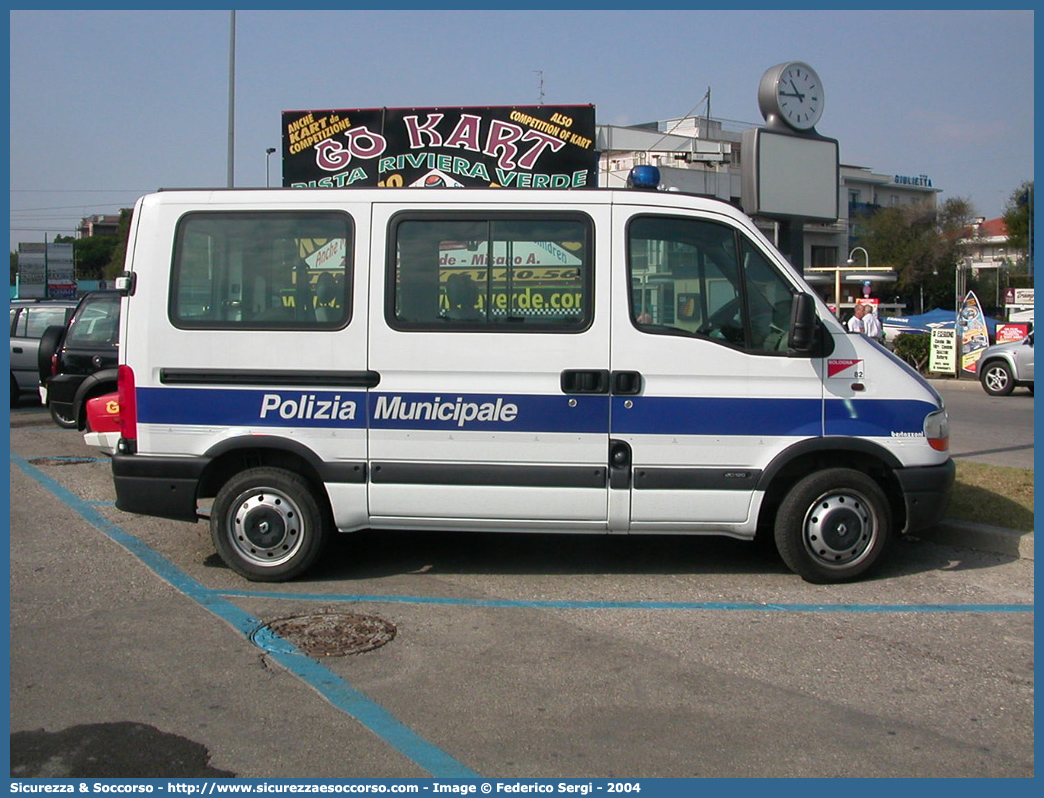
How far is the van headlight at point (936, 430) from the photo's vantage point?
20.2ft

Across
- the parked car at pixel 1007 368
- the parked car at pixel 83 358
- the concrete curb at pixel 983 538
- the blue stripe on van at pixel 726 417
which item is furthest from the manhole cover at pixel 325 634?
the parked car at pixel 1007 368

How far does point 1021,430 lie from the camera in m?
13.8

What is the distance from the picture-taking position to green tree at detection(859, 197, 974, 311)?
65.6 meters

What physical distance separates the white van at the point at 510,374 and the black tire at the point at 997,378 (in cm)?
1475

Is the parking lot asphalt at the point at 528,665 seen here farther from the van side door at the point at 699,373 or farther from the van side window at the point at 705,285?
the van side window at the point at 705,285

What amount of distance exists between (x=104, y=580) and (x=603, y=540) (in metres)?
3.57

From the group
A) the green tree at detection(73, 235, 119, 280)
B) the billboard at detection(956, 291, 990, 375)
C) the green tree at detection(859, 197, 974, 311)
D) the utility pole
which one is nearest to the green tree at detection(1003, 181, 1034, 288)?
the green tree at detection(859, 197, 974, 311)

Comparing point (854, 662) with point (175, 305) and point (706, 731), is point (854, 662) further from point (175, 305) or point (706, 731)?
point (175, 305)

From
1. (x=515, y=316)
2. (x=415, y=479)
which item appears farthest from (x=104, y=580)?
(x=515, y=316)

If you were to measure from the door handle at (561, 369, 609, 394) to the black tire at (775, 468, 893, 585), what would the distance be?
138 cm

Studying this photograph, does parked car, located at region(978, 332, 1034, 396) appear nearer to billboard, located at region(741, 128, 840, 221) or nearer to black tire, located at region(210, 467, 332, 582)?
billboard, located at region(741, 128, 840, 221)

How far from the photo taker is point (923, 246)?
6556 centimetres

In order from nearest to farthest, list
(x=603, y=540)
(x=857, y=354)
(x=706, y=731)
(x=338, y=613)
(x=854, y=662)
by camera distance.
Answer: (x=706, y=731), (x=854, y=662), (x=338, y=613), (x=857, y=354), (x=603, y=540)

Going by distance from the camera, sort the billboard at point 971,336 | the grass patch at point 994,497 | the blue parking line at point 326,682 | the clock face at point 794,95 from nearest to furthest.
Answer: the blue parking line at point 326,682 < the grass patch at point 994,497 < the clock face at point 794,95 < the billboard at point 971,336
